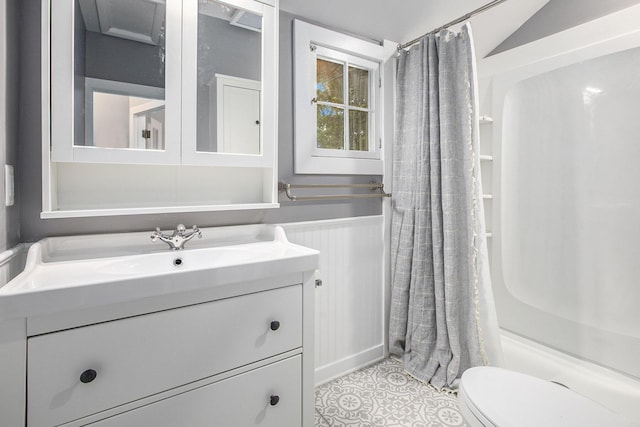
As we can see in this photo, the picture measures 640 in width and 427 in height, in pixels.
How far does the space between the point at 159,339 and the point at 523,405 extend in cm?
122

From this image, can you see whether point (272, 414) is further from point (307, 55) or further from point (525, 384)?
point (307, 55)

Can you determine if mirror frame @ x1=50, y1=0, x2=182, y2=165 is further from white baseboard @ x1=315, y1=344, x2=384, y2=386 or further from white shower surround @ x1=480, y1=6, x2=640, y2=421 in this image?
white shower surround @ x1=480, y1=6, x2=640, y2=421

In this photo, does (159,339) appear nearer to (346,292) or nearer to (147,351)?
(147,351)

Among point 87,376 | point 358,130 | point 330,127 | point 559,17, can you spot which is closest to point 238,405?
point 87,376

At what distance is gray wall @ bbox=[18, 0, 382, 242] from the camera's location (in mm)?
1171

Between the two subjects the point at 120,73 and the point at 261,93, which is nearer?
the point at 120,73

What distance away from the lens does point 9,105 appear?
3.54 ft

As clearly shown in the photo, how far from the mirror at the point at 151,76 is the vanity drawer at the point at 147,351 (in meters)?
0.66

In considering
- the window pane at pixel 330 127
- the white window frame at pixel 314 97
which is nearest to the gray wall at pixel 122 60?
the white window frame at pixel 314 97

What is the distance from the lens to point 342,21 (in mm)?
1874

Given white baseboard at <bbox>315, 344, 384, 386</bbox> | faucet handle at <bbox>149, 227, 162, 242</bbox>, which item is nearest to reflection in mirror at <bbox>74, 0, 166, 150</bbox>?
faucet handle at <bbox>149, 227, 162, 242</bbox>

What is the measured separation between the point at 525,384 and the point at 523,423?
258mm

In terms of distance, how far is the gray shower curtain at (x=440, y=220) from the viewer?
1715 mm

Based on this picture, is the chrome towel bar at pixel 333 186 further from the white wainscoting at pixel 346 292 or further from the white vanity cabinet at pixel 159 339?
the white vanity cabinet at pixel 159 339
